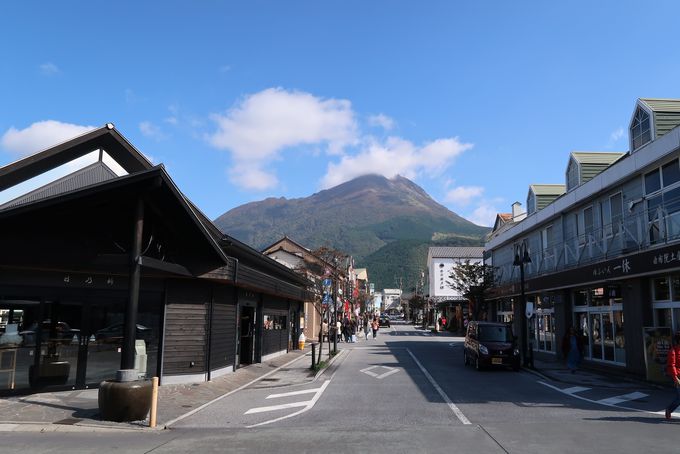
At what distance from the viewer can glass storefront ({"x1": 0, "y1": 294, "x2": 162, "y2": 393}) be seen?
1318 cm

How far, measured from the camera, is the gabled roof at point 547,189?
110ft

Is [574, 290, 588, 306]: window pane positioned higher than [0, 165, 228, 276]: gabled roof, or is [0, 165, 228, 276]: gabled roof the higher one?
[0, 165, 228, 276]: gabled roof

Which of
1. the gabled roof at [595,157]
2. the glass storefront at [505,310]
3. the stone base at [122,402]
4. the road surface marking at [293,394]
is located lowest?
the road surface marking at [293,394]

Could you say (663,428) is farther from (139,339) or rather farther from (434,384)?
(139,339)

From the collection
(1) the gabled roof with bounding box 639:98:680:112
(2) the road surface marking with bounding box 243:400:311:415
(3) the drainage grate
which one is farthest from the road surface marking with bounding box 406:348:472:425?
(1) the gabled roof with bounding box 639:98:680:112

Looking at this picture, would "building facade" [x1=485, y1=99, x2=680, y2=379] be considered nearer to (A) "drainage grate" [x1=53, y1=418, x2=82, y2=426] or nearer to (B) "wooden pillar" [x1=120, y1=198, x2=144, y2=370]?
(B) "wooden pillar" [x1=120, y1=198, x2=144, y2=370]

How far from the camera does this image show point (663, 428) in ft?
33.2

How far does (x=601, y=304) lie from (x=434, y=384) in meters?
9.79

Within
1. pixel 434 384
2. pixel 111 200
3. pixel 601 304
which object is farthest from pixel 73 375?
pixel 601 304

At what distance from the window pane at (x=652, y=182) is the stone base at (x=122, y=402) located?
17.9 metres

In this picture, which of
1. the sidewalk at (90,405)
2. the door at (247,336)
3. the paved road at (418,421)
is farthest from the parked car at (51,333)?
the door at (247,336)

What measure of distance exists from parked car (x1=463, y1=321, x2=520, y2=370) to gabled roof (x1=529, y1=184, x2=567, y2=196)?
45.9 ft

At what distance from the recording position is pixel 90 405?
12055 millimetres

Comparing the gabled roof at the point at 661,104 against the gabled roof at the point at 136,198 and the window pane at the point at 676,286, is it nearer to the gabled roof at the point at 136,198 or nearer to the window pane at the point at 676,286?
the window pane at the point at 676,286
